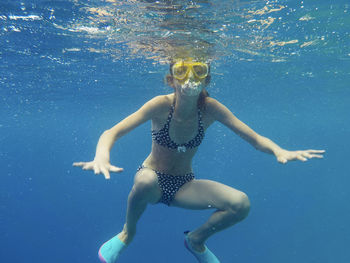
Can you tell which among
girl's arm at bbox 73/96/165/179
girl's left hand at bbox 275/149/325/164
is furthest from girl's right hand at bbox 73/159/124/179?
girl's left hand at bbox 275/149/325/164

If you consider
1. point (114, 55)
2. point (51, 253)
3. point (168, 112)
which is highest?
point (114, 55)

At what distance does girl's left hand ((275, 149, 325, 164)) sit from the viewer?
4.79m

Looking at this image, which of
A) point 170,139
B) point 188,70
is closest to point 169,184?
point 170,139

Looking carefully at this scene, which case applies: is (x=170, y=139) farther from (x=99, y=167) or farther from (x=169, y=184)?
(x=99, y=167)

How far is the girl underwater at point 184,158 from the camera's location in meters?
5.73

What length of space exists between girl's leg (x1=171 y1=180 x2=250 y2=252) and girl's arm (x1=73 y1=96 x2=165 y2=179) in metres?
1.79

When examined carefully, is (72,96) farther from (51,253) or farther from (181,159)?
(181,159)

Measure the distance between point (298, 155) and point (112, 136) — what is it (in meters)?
3.23

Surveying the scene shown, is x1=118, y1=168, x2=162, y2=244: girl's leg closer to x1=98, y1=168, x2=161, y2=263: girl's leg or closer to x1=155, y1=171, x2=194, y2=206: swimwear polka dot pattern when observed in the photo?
x1=98, y1=168, x2=161, y2=263: girl's leg

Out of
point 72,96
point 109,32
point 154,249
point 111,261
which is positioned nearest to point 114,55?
point 109,32

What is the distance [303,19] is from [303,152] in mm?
8807

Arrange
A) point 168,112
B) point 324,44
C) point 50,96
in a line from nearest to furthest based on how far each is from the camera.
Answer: point 168,112
point 324,44
point 50,96

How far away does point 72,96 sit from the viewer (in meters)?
30.1

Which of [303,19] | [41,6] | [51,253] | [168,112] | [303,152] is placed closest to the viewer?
[303,152]
